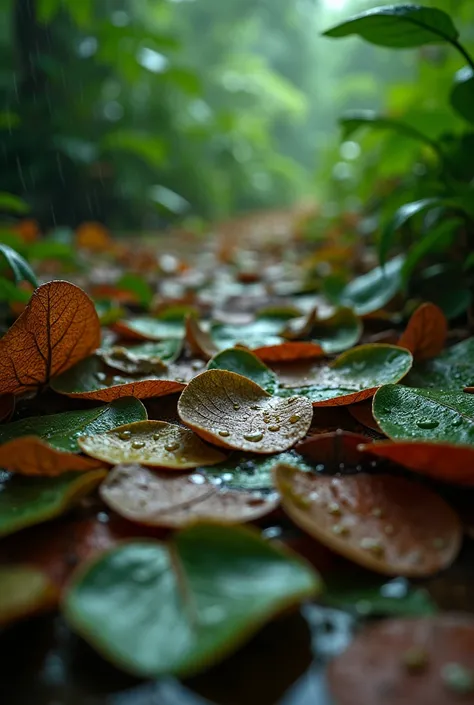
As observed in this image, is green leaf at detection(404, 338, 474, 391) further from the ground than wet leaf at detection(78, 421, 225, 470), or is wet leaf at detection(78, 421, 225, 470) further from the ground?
wet leaf at detection(78, 421, 225, 470)

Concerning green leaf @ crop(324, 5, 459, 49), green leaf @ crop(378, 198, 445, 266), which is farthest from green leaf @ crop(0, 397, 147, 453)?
green leaf @ crop(324, 5, 459, 49)

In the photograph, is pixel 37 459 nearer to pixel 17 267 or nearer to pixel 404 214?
pixel 17 267

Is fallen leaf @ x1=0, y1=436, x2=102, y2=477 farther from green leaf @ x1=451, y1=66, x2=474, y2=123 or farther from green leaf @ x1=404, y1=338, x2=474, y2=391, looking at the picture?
green leaf @ x1=451, y1=66, x2=474, y2=123

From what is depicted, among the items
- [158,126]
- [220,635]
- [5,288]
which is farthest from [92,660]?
A: [158,126]

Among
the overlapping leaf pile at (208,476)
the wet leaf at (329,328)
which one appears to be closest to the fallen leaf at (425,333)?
the overlapping leaf pile at (208,476)

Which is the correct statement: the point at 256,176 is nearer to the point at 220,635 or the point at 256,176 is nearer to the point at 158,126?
the point at 158,126

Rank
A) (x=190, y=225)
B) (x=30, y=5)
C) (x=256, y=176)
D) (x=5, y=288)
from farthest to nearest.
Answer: (x=256, y=176) < (x=190, y=225) < (x=30, y=5) < (x=5, y=288)

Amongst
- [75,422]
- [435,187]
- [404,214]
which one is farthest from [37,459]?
[435,187]
